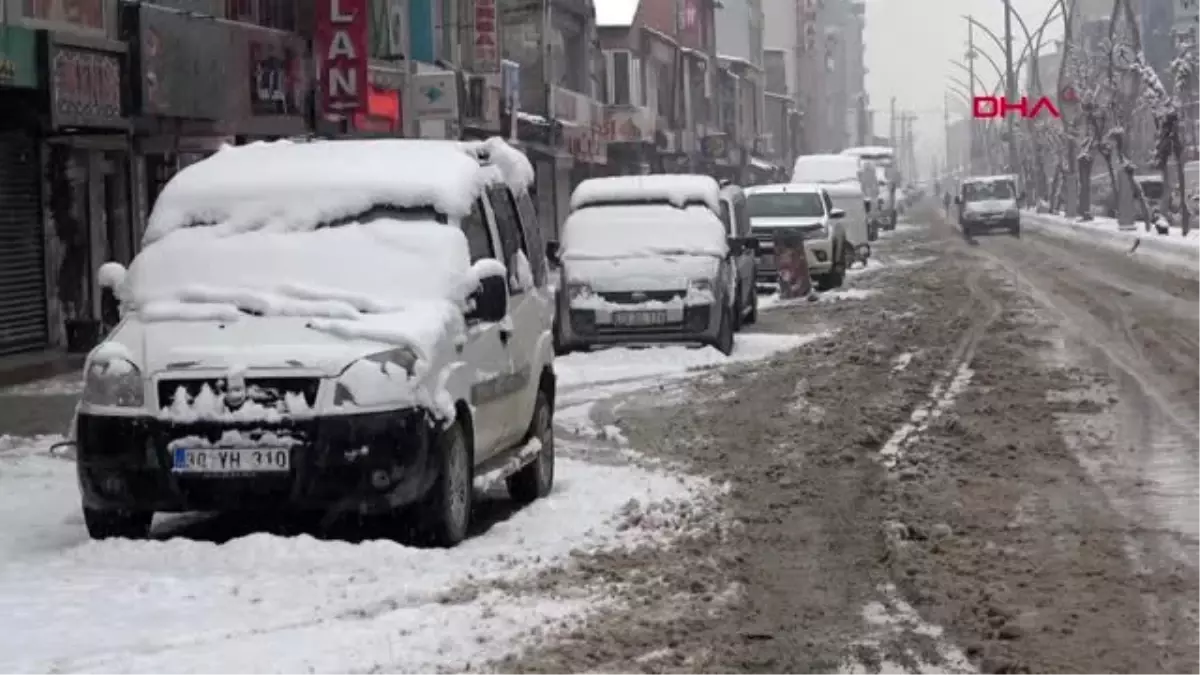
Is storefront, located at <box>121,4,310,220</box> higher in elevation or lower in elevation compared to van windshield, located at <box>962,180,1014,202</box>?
higher

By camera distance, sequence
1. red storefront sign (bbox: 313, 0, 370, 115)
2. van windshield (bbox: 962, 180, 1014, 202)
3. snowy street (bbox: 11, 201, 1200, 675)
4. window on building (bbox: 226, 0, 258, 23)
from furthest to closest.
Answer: van windshield (bbox: 962, 180, 1014, 202), red storefront sign (bbox: 313, 0, 370, 115), window on building (bbox: 226, 0, 258, 23), snowy street (bbox: 11, 201, 1200, 675)

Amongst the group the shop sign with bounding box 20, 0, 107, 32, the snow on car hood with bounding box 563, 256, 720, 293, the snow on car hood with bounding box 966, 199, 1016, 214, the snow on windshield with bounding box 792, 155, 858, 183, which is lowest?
the snow on car hood with bounding box 563, 256, 720, 293

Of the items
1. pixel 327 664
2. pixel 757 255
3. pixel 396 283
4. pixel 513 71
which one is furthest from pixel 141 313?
pixel 513 71

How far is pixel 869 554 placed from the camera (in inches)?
357

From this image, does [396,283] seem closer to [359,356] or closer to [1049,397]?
[359,356]

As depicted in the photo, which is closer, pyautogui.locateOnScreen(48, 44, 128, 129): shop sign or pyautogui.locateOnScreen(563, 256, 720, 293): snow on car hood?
pyautogui.locateOnScreen(48, 44, 128, 129): shop sign

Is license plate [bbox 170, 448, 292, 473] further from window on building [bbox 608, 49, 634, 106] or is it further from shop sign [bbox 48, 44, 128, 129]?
window on building [bbox 608, 49, 634, 106]

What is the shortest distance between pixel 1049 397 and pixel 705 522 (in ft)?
21.9

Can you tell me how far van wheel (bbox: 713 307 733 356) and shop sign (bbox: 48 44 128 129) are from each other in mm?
6883

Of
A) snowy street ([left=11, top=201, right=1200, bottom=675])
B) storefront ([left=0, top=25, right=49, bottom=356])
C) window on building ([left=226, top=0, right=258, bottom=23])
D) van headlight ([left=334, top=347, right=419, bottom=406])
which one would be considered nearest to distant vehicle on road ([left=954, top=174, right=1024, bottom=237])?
window on building ([left=226, top=0, right=258, bottom=23])

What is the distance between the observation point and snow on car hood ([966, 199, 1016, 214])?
68.8 m

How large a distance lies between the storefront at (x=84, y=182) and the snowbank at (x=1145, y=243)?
19796mm

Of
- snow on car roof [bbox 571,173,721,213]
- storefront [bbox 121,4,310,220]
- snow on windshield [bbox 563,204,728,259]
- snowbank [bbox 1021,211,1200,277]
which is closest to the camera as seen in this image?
snow on windshield [bbox 563,204,728,259]

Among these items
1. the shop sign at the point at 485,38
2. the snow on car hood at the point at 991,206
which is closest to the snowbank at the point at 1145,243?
the snow on car hood at the point at 991,206
